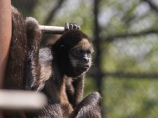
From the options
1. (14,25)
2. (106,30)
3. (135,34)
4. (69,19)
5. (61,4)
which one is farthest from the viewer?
(69,19)

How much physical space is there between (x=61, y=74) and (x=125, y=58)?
14.4ft

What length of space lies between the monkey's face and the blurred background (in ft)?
9.56

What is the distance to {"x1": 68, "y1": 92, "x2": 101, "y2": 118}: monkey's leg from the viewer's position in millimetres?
4164

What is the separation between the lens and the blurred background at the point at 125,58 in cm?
772

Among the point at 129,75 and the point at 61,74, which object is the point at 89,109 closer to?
the point at 61,74

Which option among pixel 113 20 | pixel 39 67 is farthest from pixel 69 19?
pixel 39 67

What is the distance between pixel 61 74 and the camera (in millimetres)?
4609

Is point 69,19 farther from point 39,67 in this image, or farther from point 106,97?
point 39,67

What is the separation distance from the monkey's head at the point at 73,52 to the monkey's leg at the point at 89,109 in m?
0.55

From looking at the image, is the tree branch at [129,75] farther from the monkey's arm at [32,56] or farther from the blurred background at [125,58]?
the monkey's arm at [32,56]

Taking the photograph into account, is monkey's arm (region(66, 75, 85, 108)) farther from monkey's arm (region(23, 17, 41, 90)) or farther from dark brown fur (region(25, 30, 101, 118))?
monkey's arm (region(23, 17, 41, 90))

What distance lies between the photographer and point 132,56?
8.53 meters

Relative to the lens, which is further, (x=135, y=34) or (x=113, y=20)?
(x=113, y=20)

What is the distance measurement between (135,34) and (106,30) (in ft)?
3.21
